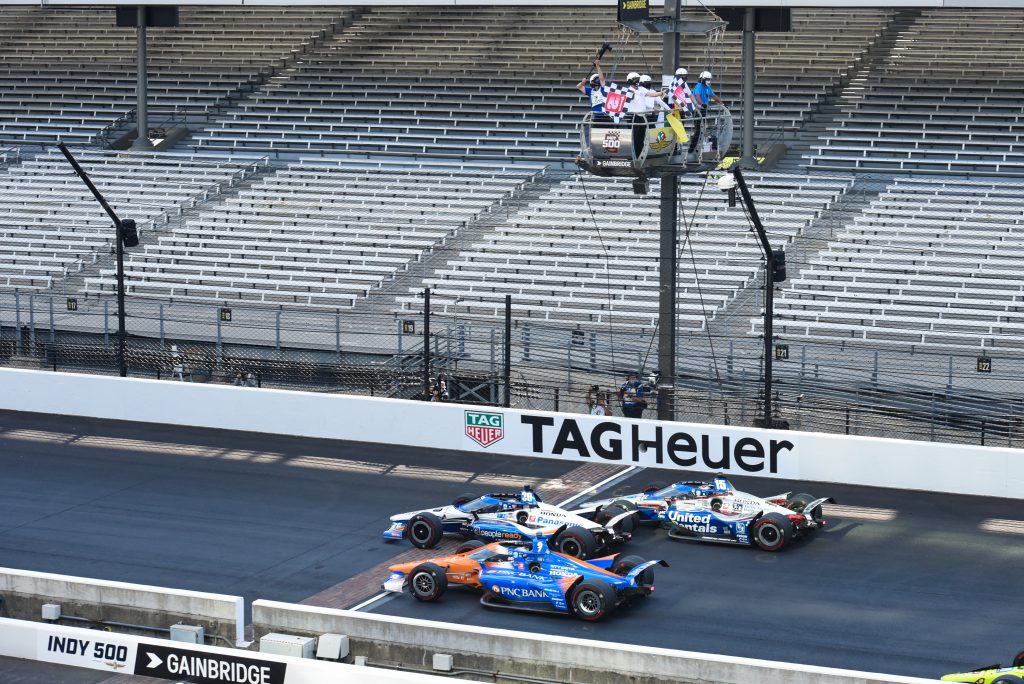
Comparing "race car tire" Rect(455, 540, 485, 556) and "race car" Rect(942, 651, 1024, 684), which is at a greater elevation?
"race car" Rect(942, 651, 1024, 684)

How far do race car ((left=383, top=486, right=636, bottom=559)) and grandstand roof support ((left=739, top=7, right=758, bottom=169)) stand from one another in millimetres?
17483

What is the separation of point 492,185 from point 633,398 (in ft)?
44.2

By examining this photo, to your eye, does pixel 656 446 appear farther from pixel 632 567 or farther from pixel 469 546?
pixel 632 567

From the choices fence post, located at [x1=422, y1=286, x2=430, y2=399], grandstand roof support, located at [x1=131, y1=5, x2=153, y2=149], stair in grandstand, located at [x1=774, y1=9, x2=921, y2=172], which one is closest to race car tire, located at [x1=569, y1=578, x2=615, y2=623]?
fence post, located at [x1=422, y1=286, x2=430, y2=399]

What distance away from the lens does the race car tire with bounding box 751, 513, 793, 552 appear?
21984mm

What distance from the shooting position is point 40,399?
30.4 metres

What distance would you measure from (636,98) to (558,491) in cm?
635

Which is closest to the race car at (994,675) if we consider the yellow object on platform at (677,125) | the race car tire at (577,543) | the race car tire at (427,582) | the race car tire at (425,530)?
the race car tire at (577,543)

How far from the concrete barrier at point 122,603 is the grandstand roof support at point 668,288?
401 inches

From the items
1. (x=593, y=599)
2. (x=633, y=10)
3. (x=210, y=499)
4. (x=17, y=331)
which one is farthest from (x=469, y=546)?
(x=17, y=331)

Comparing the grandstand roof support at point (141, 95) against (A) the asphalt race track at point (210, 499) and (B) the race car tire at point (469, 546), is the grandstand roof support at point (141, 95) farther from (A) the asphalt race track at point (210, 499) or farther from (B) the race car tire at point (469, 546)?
(B) the race car tire at point (469, 546)

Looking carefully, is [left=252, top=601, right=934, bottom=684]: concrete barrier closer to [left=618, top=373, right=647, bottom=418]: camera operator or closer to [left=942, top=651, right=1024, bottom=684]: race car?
[left=942, top=651, right=1024, bottom=684]: race car

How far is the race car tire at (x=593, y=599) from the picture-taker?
759 inches

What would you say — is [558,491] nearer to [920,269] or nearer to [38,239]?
[920,269]
